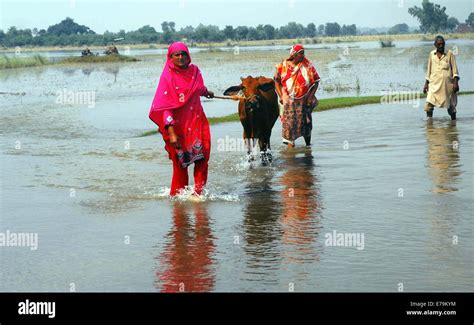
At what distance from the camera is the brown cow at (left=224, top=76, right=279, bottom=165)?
44.2 feet

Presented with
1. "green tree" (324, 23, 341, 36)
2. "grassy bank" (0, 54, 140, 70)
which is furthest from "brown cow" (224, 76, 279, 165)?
"green tree" (324, 23, 341, 36)

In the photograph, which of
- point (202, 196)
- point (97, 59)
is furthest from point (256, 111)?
point (97, 59)

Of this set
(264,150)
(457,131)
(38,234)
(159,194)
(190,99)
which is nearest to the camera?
(38,234)

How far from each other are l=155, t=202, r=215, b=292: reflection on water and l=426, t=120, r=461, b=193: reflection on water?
301 centimetres

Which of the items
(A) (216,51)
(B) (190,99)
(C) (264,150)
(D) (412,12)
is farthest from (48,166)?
(D) (412,12)

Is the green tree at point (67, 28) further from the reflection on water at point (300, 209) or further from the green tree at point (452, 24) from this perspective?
the reflection on water at point (300, 209)

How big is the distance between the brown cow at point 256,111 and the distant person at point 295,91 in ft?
2.87

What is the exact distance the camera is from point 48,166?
14.3m

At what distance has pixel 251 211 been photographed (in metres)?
10.2

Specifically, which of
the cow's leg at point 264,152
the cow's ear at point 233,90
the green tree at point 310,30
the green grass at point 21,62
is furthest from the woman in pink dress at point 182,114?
the green tree at point 310,30

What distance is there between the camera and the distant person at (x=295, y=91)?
1506 cm

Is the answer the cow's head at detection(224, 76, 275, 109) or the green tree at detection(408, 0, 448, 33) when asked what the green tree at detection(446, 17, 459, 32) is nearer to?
the green tree at detection(408, 0, 448, 33)
